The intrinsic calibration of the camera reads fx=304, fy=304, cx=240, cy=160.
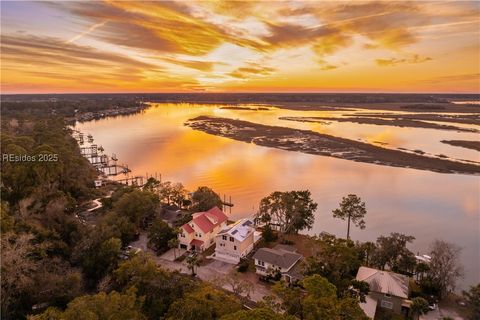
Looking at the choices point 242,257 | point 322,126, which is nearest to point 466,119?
point 322,126

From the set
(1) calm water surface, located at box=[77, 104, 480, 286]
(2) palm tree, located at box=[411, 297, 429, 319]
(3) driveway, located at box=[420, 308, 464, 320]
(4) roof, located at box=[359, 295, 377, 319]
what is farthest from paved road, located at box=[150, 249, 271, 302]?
(1) calm water surface, located at box=[77, 104, 480, 286]

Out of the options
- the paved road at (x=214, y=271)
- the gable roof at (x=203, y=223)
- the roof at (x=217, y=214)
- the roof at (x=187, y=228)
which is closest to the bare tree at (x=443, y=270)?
the paved road at (x=214, y=271)

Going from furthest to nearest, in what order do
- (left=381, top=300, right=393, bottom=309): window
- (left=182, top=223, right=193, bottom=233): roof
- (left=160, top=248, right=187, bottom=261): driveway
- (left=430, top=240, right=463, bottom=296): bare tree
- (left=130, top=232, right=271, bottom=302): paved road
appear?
Result: (left=182, top=223, right=193, bottom=233): roof
(left=160, top=248, right=187, bottom=261): driveway
(left=130, top=232, right=271, bottom=302): paved road
(left=430, top=240, right=463, bottom=296): bare tree
(left=381, top=300, right=393, bottom=309): window

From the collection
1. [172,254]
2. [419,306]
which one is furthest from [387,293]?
[172,254]

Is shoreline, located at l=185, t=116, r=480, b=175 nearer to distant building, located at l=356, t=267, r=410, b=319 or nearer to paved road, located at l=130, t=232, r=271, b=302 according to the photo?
distant building, located at l=356, t=267, r=410, b=319

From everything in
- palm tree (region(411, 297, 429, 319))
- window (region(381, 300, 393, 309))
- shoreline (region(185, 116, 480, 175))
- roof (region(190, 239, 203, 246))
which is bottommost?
roof (region(190, 239, 203, 246))

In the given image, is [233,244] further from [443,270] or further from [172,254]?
[443,270]

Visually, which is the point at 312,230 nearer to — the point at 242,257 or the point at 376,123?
the point at 242,257
